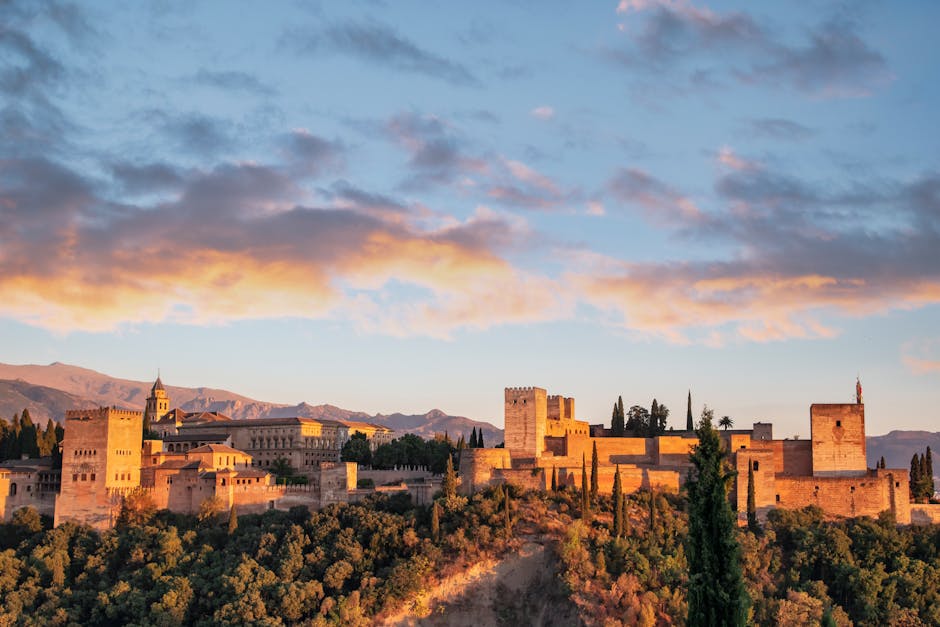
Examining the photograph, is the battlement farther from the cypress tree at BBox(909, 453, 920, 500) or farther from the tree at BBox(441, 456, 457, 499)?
the cypress tree at BBox(909, 453, 920, 500)

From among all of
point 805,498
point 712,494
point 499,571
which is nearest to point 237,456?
point 499,571

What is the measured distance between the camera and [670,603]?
50.2 m

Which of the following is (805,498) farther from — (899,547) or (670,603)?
(670,603)

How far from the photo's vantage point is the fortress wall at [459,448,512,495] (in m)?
59.7

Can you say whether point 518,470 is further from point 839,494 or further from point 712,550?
point 712,550

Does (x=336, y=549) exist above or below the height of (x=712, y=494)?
below

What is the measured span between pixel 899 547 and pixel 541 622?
57.3 ft

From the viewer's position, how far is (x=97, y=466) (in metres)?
64.1

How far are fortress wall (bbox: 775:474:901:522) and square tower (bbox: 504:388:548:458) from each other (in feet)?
42.9

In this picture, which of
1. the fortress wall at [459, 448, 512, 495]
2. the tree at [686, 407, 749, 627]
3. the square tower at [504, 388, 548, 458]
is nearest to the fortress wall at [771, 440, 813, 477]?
the square tower at [504, 388, 548, 458]

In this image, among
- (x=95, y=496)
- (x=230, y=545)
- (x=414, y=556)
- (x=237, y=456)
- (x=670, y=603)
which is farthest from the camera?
(x=237, y=456)

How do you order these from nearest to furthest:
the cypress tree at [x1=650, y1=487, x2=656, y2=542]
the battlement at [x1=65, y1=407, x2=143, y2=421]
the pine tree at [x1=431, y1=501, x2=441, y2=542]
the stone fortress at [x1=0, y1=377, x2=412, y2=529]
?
the cypress tree at [x1=650, y1=487, x2=656, y2=542] < the pine tree at [x1=431, y1=501, x2=441, y2=542] < the stone fortress at [x1=0, y1=377, x2=412, y2=529] < the battlement at [x1=65, y1=407, x2=143, y2=421]

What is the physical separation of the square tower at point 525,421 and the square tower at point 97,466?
68.9 feet

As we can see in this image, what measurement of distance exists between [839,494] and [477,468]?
18.4m
